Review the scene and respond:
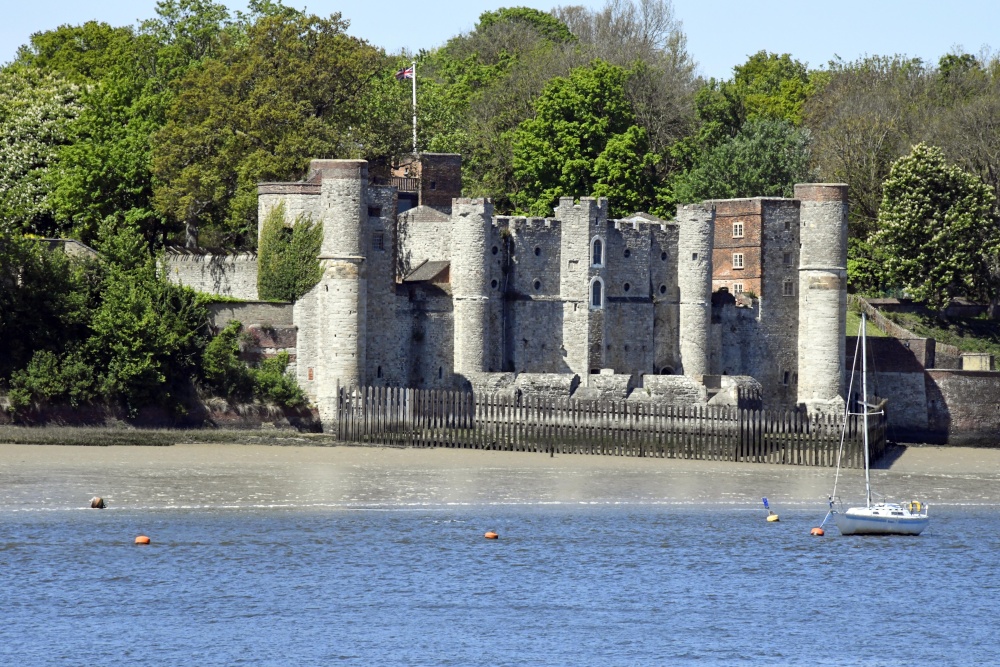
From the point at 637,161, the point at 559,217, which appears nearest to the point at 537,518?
the point at 559,217

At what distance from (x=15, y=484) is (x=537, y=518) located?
15276 millimetres

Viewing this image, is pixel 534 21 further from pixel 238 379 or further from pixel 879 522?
pixel 879 522

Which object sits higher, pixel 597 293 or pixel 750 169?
pixel 750 169

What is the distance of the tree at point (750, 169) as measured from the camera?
86812mm

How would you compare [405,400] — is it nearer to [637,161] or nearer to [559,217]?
[559,217]

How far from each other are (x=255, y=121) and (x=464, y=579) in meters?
37.1

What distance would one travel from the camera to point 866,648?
38625mm

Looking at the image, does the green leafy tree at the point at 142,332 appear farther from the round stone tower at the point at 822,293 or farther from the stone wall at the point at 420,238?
the round stone tower at the point at 822,293

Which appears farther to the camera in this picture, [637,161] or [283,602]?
[637,161]

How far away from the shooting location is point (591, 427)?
65.4 metres

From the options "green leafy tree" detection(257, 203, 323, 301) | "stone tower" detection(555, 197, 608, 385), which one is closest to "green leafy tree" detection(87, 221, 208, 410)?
"green leafy tree" detection(257, 203, 323, 301)

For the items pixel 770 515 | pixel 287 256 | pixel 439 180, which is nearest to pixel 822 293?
pixel 439 180

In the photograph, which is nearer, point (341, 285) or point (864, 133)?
point (341, 285)

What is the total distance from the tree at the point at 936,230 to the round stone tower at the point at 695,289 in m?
12.2
